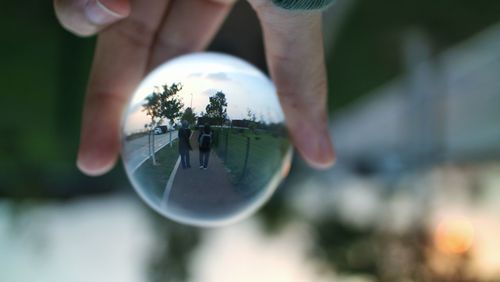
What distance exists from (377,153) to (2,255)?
1.25m

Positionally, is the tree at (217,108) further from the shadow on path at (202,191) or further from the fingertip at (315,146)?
the fingertip at (315,146)

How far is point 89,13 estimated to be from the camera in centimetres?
48

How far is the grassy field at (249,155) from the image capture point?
40 cm

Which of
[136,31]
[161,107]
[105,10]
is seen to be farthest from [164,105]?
[136,31]

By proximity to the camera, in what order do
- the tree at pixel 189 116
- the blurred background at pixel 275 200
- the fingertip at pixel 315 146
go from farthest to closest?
1. the blurred background at pixel 275 200
2. the fingertip at pixel 315 146
3. the tree at pixel 189 116

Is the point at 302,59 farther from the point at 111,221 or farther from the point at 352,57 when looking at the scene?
the point at 352,57

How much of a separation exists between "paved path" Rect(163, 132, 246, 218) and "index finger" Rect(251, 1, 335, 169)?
0.11 meters

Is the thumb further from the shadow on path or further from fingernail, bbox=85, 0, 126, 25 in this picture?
the shadow on path

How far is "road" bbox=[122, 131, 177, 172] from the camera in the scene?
1.30 feet

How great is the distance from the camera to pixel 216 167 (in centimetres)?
40

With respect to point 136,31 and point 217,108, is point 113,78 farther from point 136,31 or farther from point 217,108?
point 217,108

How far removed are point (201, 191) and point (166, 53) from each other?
0.78ft

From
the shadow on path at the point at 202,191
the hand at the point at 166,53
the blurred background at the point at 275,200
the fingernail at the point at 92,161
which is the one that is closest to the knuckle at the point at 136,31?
the hand at the point at 166,53

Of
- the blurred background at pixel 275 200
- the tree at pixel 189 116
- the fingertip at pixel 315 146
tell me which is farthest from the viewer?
the blurred background at pixel 275 200
